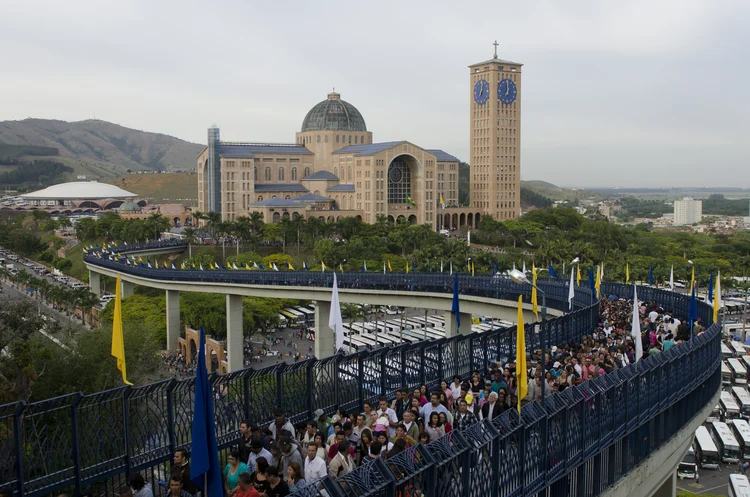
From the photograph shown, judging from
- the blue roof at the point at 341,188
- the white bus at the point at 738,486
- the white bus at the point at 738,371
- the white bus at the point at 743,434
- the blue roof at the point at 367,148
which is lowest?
the white bus at the point at 738,486

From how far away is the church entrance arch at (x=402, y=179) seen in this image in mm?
111994

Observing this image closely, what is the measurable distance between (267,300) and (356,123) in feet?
188

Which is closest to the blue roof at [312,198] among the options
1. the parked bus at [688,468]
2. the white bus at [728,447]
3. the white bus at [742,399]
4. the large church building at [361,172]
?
the large church building at [361,172]

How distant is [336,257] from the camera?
269 feet

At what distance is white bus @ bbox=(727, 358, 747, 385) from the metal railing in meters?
37.8

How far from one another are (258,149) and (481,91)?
3442 cm

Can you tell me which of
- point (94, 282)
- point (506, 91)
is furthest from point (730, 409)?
point (506, 91)

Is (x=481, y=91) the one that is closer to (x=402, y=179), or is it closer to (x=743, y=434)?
(x=402, y=179)

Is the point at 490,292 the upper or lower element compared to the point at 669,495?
upper

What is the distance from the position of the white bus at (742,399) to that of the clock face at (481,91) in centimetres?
7165

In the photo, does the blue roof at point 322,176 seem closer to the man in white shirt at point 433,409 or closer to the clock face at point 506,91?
the clock face at point 506,91

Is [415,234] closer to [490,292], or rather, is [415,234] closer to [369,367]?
[490,292]

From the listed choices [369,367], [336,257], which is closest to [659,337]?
[369,367]

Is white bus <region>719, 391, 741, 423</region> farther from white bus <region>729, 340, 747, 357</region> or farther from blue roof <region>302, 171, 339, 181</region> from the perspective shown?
blue roof <region>302, 171, 339, 181</region>
